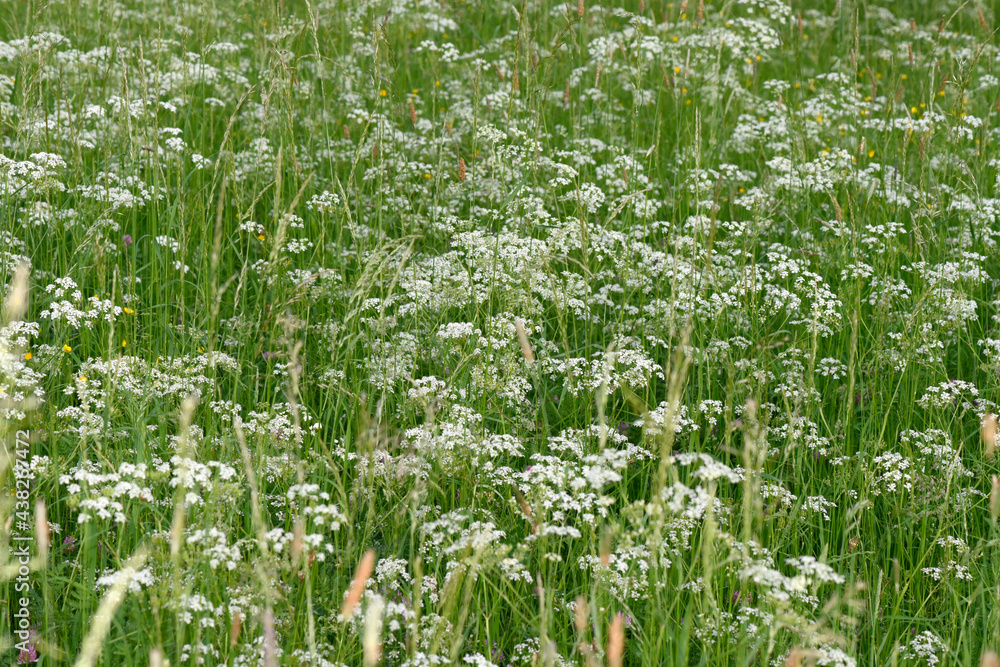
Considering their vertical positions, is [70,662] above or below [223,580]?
below

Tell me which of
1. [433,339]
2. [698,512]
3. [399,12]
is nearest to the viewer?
[698,512]

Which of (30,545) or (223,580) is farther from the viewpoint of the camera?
(30,545)

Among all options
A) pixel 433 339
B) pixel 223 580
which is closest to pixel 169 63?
pixel 433 339

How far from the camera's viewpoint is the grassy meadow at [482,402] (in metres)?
2.07

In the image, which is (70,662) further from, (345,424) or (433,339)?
(433,339)

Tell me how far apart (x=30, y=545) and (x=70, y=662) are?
40cm

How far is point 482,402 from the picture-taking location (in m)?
2.80

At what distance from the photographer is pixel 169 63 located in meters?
5.44

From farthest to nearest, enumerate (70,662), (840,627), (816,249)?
1. (816,249)
2. (840,627)
3. (70,662)

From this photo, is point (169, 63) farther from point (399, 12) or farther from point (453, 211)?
point (453, 211)

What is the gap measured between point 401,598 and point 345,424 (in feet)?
2.88

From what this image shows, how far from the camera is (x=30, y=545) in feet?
7.83

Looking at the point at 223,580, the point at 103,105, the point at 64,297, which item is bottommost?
the point at 223,580

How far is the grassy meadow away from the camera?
6.81ft
